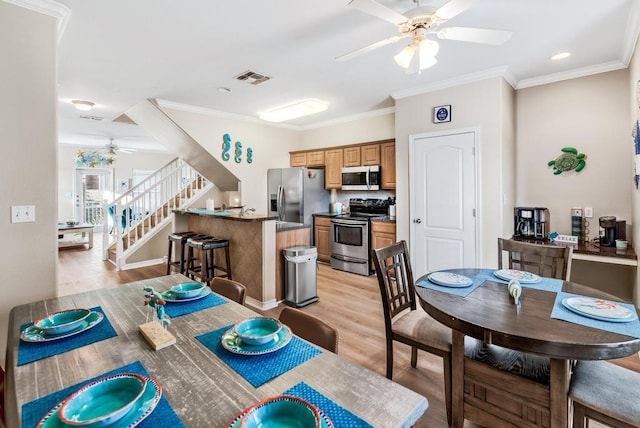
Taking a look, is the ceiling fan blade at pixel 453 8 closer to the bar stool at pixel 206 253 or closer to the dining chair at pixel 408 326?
the dining chair at pixel 408 326

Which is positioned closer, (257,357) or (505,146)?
(257,357)

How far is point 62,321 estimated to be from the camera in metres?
1.44

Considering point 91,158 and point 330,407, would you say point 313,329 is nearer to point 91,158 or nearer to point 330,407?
point 330,407

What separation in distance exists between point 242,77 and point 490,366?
146 inches

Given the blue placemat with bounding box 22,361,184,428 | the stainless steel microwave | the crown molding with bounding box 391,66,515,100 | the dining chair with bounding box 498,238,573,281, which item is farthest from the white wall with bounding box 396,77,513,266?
the blue placemat with bounding box 22,361,184,428

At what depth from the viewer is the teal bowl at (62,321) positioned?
1.31 m

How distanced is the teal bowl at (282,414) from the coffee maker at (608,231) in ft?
12.6

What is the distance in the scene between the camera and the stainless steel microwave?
518 cm

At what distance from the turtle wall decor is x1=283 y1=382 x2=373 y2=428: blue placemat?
4112 millimetres

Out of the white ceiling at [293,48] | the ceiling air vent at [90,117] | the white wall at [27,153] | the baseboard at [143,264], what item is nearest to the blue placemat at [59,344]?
the white wall at [27,153]

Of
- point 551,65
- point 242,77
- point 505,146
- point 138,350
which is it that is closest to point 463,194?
point 505,146

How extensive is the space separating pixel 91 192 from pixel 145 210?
472 centimetres

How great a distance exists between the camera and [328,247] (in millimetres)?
5648

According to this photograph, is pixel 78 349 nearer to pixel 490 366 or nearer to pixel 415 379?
pixel 490 366
